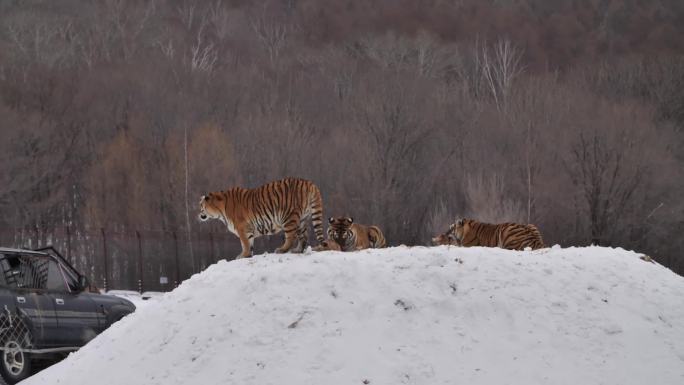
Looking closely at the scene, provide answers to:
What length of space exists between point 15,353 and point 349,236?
25.6 ft

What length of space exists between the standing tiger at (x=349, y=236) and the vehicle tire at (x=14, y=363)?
598 centimetres

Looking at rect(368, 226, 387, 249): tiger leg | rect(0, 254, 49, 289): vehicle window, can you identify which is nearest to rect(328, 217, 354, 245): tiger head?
rect(368, 226, 387, 249): tiger leg

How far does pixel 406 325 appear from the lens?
384 inches

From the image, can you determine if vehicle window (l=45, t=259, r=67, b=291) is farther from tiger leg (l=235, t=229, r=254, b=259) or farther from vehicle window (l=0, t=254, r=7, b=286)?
tiger leg (l=235, t=229, r=254, b=259)

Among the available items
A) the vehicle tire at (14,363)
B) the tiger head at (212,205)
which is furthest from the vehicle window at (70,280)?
the tiger head at (212,205)

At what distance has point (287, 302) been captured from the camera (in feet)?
33.7

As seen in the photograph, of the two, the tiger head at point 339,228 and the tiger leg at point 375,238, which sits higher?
the tiger head at point 339,228

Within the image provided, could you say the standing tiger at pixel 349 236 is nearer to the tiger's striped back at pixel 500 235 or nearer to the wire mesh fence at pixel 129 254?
the tiger's striped back at pixel 500 235

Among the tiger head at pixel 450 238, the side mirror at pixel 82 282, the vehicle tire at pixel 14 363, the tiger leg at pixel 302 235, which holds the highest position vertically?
the tiger leg at pixel 302 235

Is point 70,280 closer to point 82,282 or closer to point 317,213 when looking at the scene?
point 82,282

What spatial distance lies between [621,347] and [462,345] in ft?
6.19

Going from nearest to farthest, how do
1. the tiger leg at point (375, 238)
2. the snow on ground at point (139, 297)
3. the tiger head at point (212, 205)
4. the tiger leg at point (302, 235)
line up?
the tiger leg at point (302, 235) < the tiger head at point (212, 205) < the tiger leg at point (375, 238) < the snow on ground at point (139, 297)

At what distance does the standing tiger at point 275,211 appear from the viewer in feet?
49.5

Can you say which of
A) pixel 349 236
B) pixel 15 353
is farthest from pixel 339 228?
pixel 15 353
